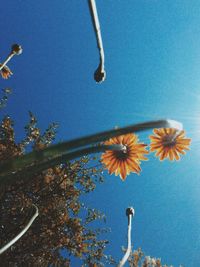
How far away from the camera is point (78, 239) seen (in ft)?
35.4

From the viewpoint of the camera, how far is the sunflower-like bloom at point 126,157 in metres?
1.62

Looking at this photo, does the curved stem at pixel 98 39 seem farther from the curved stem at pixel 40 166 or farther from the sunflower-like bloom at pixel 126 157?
the sunflower-like bloom at pixel 126 157

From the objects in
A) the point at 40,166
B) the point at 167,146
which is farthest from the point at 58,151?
the point at 167,146

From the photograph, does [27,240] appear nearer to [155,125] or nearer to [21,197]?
[21,197]

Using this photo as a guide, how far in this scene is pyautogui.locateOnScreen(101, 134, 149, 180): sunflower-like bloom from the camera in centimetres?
162

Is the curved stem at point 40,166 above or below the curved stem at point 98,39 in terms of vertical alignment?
below

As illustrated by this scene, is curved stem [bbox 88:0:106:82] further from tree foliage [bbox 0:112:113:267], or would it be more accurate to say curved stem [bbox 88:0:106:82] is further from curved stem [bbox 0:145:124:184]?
tree foliage [bbox 0:112:113:267]

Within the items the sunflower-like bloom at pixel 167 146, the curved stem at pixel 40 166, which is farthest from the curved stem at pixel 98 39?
the sunflower-like bloom at pixel 167 146

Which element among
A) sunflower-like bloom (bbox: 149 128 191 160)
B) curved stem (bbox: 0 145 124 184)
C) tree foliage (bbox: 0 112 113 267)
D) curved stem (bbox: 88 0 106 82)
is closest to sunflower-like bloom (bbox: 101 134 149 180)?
sunflower-like bloom (bbox: 149 128 191 160)

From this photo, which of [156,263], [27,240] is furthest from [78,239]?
[156,263]

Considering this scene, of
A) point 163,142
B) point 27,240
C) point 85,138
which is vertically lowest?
point 85,138

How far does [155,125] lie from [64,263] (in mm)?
11361

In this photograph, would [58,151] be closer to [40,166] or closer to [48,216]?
[40,166]

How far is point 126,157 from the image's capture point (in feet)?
5.74
